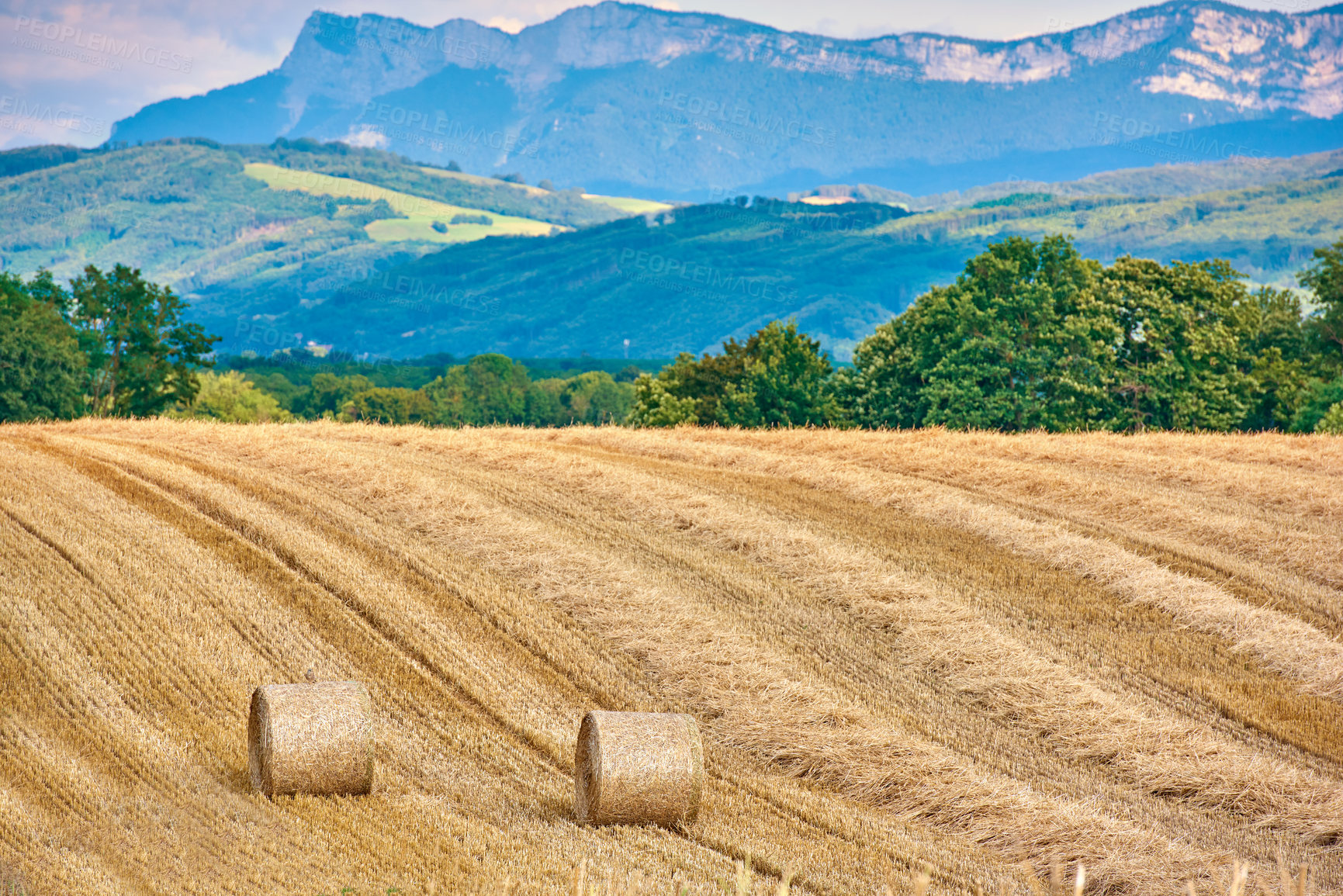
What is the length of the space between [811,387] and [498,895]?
162ft

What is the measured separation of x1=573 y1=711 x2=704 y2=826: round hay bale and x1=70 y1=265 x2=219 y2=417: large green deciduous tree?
180 ft

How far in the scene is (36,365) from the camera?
5178 centimetres

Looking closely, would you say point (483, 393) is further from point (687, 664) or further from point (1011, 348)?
point (687, 664)

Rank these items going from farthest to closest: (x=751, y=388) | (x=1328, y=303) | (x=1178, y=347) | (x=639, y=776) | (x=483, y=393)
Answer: (x=483, y=393) < (x=751, y=388) < (x=1328, y=303) < (x=1178, y=347) < (x=639, y=776)

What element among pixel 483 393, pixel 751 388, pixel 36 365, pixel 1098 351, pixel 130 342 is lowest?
pixel 483 393

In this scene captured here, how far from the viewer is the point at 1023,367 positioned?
46062mm

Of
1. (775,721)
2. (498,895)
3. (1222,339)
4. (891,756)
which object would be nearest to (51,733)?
(498,895)

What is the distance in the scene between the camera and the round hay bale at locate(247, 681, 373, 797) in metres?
9.05

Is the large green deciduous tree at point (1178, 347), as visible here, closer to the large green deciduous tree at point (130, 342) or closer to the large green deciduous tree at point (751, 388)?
the large green deciduous tree at point (751, 388)

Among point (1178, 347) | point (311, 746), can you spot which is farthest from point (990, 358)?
point (311, 746)

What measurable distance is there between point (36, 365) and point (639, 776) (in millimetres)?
53053

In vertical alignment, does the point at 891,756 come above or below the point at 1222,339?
below

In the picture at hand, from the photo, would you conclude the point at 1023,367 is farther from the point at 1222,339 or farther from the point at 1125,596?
the point at 1125,596

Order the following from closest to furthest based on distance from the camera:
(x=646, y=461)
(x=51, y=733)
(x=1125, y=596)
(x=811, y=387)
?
(x=51, y=733), (x=1125, y=596), (x=646, y=461), (x=811, y=387)
